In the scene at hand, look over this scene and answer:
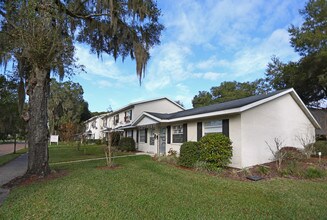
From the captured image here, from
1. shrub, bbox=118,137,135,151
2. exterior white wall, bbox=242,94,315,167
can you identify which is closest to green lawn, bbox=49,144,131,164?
shrub, bbox=118,137,135,151

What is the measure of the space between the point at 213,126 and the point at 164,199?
22.9 ft

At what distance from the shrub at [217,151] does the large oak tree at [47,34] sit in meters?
4.38

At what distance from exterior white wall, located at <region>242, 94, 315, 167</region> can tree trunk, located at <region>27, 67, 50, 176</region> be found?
26.4 ft

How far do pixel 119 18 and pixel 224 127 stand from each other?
6885 millimetres

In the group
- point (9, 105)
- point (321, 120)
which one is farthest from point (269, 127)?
point (9, 105)

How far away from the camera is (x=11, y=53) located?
7965 millimetres

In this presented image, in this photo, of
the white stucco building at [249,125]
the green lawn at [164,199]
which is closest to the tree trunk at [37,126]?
the green lawn at [164,199]

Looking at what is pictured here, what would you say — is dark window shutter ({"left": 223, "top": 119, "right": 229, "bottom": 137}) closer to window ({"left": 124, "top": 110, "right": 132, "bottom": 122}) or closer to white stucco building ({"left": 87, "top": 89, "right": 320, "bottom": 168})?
white stucco building ({"left": 87, "top": 89, "right": 320, "bottom": 168})

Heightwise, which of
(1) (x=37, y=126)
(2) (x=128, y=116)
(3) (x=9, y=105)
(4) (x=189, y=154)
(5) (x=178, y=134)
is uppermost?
(3) (x=9, y=105)

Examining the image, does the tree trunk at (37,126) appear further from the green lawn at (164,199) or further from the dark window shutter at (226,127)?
the dark window shutter at (226,127)

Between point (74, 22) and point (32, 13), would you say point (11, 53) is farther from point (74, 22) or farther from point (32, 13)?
point (74, 22)

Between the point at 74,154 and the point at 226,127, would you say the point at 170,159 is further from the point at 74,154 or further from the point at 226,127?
the point at 74,154

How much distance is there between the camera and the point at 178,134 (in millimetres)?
14375

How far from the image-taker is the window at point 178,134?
14.1 meters
